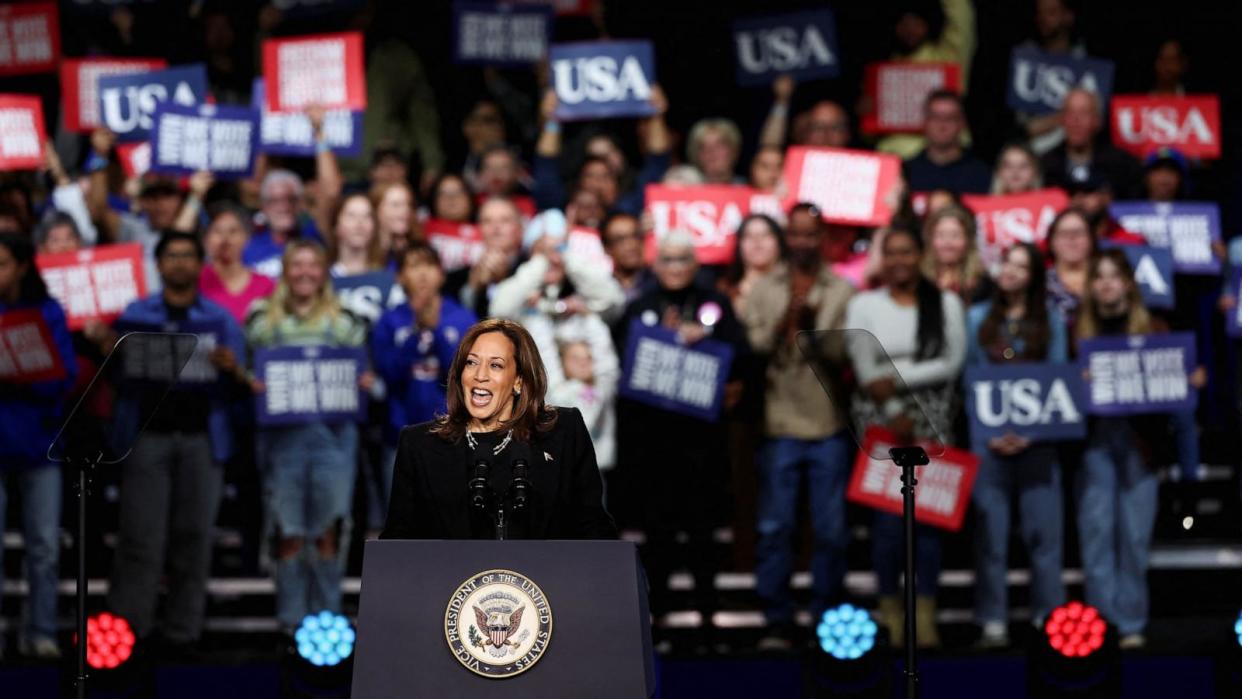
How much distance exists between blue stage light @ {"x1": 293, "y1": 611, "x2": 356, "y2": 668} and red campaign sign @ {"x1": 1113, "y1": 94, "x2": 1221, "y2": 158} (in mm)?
5426

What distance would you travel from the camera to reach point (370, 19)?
10781 millimetres

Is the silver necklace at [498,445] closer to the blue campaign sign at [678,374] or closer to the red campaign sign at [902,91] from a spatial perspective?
the blue campaign sign at [678,374]

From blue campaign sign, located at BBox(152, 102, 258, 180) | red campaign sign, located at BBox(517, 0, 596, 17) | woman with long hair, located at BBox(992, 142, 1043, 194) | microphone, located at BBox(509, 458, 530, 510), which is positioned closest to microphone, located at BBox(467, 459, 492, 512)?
microphone, located at BBox(509, 458, 530, 510)

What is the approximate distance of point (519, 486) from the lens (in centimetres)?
416

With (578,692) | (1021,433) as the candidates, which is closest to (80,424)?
(578,692)

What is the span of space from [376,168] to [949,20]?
3.40 metres

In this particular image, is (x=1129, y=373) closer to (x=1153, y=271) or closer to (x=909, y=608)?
(x=1153, y=271)

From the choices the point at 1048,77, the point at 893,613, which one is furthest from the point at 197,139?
the point at 1048,77

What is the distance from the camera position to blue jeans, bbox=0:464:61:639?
296 inches

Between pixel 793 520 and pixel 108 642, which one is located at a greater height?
pixel 793 520

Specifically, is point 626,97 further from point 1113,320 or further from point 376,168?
point 1113,320

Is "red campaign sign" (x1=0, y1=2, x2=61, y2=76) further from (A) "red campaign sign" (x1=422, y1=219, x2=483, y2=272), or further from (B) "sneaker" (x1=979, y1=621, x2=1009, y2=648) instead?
(B) "sneaker" (x1=979, y1=621, x2=1009, y2=648)

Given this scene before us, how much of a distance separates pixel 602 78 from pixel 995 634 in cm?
358

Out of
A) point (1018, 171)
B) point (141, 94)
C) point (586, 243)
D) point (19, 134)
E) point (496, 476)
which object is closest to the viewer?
point (496, 476)
